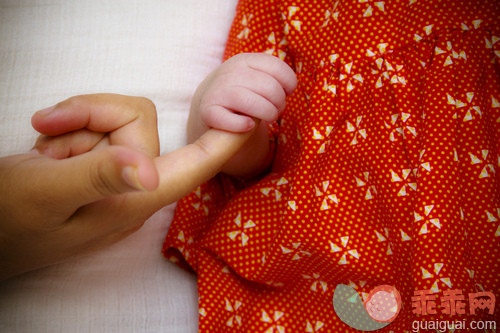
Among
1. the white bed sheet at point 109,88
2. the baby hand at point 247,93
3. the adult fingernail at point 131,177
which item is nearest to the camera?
the adult fingernail at point 131,177

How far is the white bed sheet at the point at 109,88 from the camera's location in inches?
25.7

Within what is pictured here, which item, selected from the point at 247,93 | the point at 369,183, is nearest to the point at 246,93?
the point at 247,93

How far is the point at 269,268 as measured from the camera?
63cm

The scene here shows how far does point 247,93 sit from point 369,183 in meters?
0.23

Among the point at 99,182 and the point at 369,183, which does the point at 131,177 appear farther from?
the point at 369,183

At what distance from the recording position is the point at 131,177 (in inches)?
13.3

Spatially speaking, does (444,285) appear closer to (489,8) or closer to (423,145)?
(423,145)

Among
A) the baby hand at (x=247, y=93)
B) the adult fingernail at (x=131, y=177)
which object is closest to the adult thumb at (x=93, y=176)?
the adult fingernail at (x=131, y=177)

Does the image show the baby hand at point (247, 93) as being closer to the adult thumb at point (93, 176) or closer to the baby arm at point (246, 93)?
the baby arm at point (246, 93)

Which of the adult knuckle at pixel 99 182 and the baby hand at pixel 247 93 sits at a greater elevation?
the baby hand at pixel 247 93

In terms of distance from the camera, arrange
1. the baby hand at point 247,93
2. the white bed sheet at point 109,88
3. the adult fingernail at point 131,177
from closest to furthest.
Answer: the adult fingernail at point 131,177
the baby hand at point 247,93
the white bed sheet at point 109,88

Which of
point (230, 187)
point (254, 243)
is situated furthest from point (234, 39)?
point (254, 243)

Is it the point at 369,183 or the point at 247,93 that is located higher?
the point at 247,93

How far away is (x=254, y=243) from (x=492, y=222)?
1.12 ft
